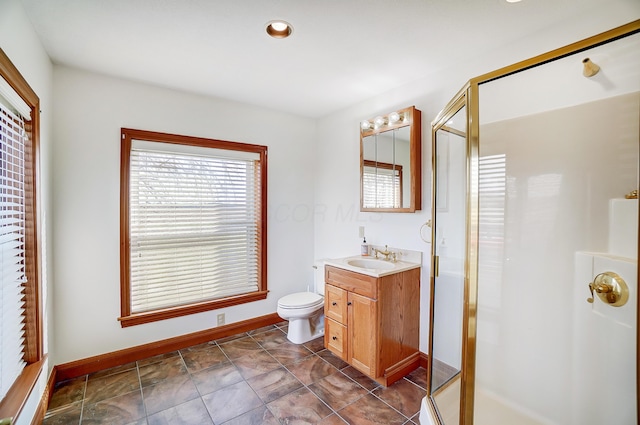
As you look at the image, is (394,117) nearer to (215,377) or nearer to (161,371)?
(215,377)

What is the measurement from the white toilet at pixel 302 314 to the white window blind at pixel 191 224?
57 cm

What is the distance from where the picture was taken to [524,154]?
1.89 metres

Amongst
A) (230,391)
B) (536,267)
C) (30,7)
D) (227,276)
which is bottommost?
(230,391)

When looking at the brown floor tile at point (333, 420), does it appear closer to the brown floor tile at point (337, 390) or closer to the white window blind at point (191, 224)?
the brown floor tile at point (337, 390)

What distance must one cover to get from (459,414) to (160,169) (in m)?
2.85

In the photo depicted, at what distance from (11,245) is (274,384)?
1.84 m

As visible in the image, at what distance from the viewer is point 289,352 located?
2.65 meters

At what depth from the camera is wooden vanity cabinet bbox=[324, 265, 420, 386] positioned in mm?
2150

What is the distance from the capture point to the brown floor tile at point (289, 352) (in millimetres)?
2529

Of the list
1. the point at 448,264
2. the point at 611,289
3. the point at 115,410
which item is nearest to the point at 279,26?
the point at 448,264

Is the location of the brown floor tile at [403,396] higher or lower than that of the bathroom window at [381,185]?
lower

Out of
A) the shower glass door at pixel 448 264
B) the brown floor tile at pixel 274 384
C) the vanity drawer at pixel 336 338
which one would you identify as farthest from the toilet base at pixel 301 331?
the shower glass door at pixel 448 264

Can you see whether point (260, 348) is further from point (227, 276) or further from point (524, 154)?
point (524, 154)

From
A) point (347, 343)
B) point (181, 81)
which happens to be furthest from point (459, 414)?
point (181, 81)
